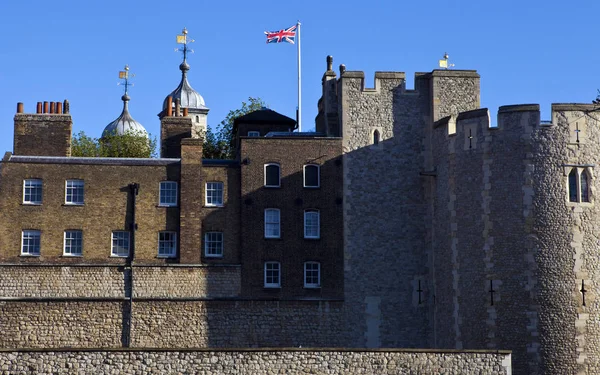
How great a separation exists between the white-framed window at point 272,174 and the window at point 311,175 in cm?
111

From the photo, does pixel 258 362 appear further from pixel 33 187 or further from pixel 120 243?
pixel 33 187

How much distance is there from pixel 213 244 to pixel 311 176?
4.82m

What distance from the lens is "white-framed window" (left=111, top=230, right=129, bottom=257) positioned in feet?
163

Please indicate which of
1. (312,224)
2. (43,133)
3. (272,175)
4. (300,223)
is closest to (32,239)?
(43,133)

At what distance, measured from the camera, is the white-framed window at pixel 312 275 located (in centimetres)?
4968

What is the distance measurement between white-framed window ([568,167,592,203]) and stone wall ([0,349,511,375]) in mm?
7454

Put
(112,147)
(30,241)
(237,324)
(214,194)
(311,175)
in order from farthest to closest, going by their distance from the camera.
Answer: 1. (112,147)
2. (311,175)
3. (214,194)
4. (30,241)
5. (237,324)

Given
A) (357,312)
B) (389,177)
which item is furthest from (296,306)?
(389,177)

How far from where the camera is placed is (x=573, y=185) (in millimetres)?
45969

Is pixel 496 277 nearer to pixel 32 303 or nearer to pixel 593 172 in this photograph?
pixel 593 172

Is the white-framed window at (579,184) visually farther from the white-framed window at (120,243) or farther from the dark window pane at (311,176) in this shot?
Result: the white-framed window at (120,243)

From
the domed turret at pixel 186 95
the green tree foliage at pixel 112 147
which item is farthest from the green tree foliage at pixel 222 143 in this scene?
the domed turret at pixel 186 95

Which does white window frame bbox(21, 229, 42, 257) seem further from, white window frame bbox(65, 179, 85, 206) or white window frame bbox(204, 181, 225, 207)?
white window frame bbox(204, 181, 225, 207)

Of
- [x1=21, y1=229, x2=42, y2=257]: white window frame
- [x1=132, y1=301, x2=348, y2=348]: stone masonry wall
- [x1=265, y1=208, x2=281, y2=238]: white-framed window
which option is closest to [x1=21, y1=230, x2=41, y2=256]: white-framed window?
[x1=21, y1=229, x2=42, y2=257]: white window frame
